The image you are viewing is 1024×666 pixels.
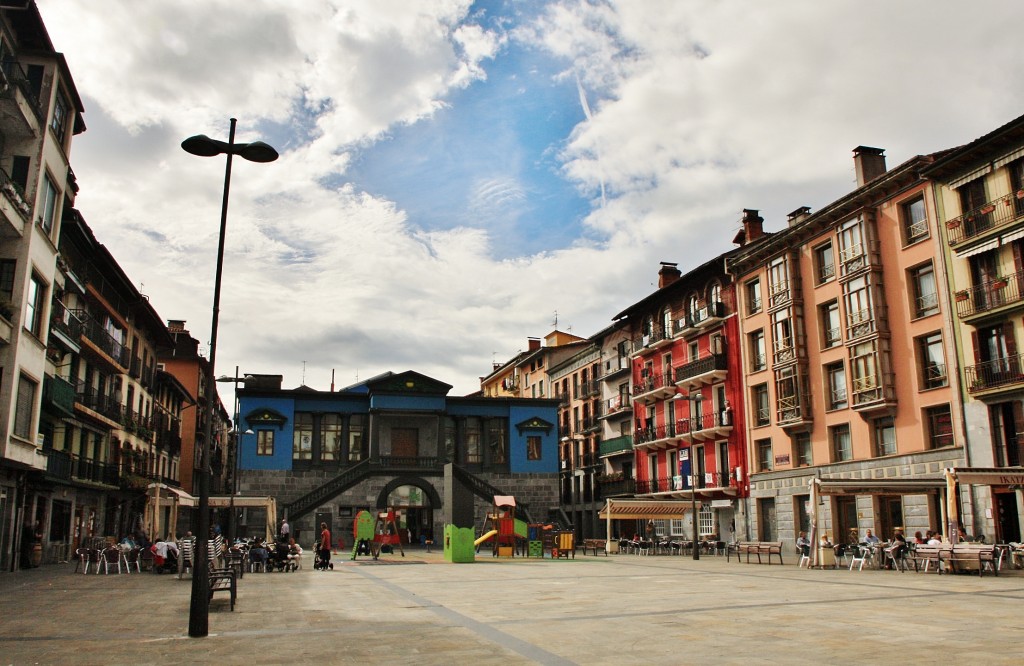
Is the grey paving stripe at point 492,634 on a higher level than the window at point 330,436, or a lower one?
lower

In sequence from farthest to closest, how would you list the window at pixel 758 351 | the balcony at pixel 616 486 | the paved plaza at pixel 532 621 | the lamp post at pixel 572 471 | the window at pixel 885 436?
the lamp post at pixel 572 471 → the balcony at pixel 616 486 → the window at pixel 758 351 → the window at pixel 885 436 → the paved plaza at pixel 532 621

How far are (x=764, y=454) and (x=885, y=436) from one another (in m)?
8.59

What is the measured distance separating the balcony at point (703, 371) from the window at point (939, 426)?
13.9m

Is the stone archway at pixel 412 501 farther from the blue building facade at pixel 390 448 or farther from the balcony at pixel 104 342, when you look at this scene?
the balcony at pixel 104 342

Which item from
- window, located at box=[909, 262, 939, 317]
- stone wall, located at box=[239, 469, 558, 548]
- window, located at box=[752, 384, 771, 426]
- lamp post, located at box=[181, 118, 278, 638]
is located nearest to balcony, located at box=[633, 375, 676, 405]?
window, located at box=[752, 384, 771, 426]

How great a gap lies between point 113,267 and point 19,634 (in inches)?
1120

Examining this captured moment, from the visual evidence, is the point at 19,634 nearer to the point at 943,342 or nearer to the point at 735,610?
the point at 735,610

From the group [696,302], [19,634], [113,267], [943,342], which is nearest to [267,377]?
[113,267]

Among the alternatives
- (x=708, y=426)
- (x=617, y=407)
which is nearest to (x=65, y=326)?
(x=708, y=426)

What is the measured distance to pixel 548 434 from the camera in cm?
5956

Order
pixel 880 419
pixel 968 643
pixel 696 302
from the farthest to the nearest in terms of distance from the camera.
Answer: pixel 696 302 → pixel 880 419 → pixel 968 643

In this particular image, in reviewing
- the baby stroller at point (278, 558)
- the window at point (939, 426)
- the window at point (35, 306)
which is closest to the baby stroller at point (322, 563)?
the baby stroller at point (278, 558)

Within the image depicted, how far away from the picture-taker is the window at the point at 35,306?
25.7 m

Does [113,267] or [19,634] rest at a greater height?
[113,267]
